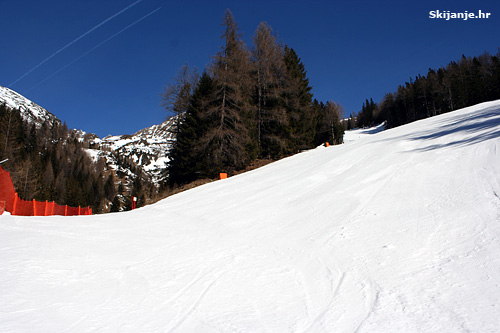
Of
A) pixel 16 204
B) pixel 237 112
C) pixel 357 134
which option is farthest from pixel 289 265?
pixel 357 134

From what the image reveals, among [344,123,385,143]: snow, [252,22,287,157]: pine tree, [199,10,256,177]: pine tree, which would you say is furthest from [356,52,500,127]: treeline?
[199,10,256,177]: pine tree

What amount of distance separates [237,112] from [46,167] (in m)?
87.6

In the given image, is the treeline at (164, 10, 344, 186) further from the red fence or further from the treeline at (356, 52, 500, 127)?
the treeline at (356, 52, 500, 127)

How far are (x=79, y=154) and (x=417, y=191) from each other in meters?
154

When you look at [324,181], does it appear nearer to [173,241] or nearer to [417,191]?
[417,191]

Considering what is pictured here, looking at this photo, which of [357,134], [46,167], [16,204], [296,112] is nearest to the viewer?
[16,204]

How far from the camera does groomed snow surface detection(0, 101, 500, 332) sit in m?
2.88

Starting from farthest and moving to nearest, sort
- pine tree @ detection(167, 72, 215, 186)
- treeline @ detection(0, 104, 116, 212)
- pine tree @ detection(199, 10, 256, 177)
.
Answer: treeline @ detection(0, 104, 116, 212), pine tree @ detection(167, 72, 215, 186), pine tree @ detection(199, 10, 256, 177)

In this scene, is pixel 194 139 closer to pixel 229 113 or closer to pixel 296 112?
pixel 229 113

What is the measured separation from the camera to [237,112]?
21453 mm

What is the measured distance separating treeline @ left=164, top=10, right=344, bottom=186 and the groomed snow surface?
43.9 feet

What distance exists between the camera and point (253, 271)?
423 centimetres

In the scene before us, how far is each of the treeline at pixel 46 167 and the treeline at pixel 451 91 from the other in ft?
281

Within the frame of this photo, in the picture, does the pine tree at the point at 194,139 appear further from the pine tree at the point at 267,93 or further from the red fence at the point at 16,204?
the red fence at the point at 16,204
